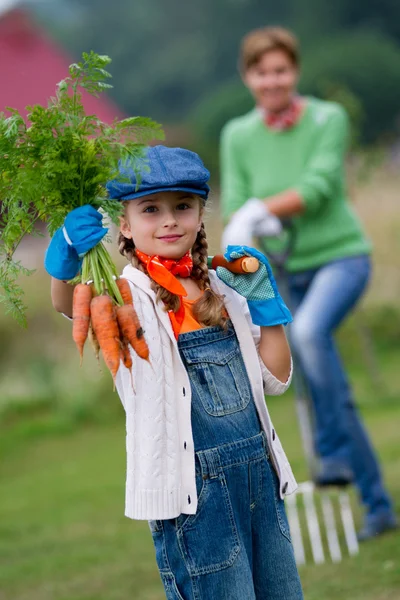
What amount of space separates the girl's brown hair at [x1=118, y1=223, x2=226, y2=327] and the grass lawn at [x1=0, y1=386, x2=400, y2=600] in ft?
2.33

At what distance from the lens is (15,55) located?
21.9 metres

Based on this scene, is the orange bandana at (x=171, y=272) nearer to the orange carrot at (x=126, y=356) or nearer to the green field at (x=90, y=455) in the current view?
the orange carrot at (x=126, y=356)

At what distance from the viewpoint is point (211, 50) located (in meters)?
27.8

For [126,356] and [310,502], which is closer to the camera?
[126,356]

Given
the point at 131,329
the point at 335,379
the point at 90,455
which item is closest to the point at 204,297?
the point at 131,329

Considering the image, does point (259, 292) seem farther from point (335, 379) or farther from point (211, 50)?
point (211, 50)

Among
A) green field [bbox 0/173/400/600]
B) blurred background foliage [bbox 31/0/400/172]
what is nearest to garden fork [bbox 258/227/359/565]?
green field [bbox 0/173/400/600]

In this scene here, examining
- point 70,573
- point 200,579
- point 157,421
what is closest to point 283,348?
point 157,421

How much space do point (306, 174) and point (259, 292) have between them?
7.23 ft

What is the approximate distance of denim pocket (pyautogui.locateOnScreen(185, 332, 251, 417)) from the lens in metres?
2.91

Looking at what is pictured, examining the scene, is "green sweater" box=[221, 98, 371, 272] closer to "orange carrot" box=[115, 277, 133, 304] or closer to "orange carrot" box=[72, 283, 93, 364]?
"orange carrot" box=[115, 277, 133, 304]

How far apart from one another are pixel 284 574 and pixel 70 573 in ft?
8.39

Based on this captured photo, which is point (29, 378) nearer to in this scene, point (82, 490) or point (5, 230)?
point (82, 490)

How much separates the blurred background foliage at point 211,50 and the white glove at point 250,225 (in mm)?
14708
